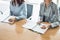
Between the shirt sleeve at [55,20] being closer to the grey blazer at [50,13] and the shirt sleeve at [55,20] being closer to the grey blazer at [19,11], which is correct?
the grey blazer at [50,13]

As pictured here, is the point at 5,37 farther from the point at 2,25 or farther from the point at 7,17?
the point at 7,17

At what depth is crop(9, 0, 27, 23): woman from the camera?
2.24 meters

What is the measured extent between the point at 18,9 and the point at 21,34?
52 cm

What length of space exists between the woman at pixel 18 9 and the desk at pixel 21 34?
184 millimetres

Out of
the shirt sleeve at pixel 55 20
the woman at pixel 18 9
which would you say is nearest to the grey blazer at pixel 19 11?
the woman at pixel 18 9

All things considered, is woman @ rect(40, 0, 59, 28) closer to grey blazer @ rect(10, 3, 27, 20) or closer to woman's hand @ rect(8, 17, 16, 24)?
grey blazer @ rect(10, 3, 27, 20)

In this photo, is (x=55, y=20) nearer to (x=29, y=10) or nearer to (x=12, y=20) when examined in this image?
(x=29, y=10)

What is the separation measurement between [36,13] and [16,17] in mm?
309

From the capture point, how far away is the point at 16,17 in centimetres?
224

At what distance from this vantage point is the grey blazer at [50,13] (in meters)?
2.00

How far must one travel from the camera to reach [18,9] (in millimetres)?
2273

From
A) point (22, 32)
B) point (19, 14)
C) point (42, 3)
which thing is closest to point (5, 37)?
point (22, 32)

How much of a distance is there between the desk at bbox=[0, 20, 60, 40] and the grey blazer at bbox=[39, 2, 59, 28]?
134mm

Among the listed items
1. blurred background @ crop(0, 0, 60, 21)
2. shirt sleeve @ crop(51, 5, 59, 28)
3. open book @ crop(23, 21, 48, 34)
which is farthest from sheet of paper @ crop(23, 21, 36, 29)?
shirt sleeve @ crop(51, 5, 59, 28)
